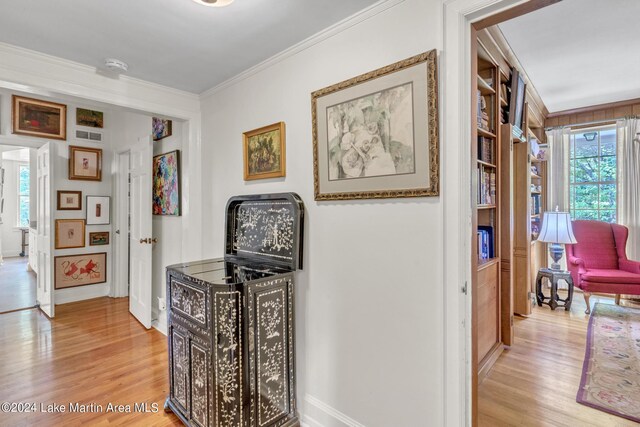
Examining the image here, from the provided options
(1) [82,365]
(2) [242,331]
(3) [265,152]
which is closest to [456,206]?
(2) [242,331]

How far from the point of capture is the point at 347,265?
69.4 inches

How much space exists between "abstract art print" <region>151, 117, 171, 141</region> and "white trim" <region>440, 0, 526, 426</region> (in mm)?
2867

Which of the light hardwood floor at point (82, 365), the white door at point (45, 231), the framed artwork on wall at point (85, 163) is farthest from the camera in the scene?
the framed artwork on wall at point (85, 163)

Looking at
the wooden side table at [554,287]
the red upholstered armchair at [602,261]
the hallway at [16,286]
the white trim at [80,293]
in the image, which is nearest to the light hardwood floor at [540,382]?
the wooden side table at [554,287]

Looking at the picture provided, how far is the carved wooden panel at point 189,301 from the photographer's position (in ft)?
5.70

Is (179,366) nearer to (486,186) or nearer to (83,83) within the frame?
(83,83)

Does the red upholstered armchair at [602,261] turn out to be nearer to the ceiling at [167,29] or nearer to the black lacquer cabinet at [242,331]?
the black lacquer cabinet at [242,331]

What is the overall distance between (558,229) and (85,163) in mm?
6364

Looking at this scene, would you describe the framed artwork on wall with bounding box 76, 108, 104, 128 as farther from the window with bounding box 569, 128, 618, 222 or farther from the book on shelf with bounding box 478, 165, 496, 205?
the window with bounding box 569, 128, 618, 222

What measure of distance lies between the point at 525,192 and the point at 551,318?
152cm

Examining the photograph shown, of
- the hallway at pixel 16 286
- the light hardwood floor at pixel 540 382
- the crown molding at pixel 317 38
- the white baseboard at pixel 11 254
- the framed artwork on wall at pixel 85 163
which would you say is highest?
the crown molding at pixel 317 38

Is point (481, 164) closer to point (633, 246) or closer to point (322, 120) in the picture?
point (322, 120)

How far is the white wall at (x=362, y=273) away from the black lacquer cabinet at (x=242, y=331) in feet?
0.39

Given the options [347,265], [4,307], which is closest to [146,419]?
[347,265]
